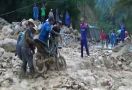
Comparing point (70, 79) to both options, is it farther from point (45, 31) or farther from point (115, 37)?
point (115, 37)

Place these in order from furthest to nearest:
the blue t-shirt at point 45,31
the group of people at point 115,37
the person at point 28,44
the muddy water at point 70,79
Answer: the group of people at point 115,37
the blue t-shirt at point 45,31
the person at point 28,44
the muddy water at point 70,79

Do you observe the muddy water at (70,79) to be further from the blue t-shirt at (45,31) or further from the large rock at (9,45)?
the blue t-shirt at (45,31)

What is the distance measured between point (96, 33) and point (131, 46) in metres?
17.8

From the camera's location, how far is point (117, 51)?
1888 cm

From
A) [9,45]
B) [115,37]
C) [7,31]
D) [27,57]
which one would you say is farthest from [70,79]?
[115,37]

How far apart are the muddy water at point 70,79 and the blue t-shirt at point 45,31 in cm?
106

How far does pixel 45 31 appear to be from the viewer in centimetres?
1277

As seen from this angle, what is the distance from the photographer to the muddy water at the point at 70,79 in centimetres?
1223

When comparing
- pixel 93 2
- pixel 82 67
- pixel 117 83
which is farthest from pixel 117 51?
pixel 93 2

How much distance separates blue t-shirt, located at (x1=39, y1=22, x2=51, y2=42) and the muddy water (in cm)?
106

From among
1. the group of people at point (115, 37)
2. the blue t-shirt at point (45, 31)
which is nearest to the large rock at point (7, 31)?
the group of people at point (115, 37)

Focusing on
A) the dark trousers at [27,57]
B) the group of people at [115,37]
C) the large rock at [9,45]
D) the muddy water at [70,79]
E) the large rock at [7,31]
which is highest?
the large rock at [7,31]

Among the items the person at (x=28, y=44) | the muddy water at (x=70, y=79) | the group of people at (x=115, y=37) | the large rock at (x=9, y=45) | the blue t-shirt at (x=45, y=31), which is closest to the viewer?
the muddy water at (x=70, y=79)

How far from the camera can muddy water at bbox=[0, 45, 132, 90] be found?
40.1 feet
